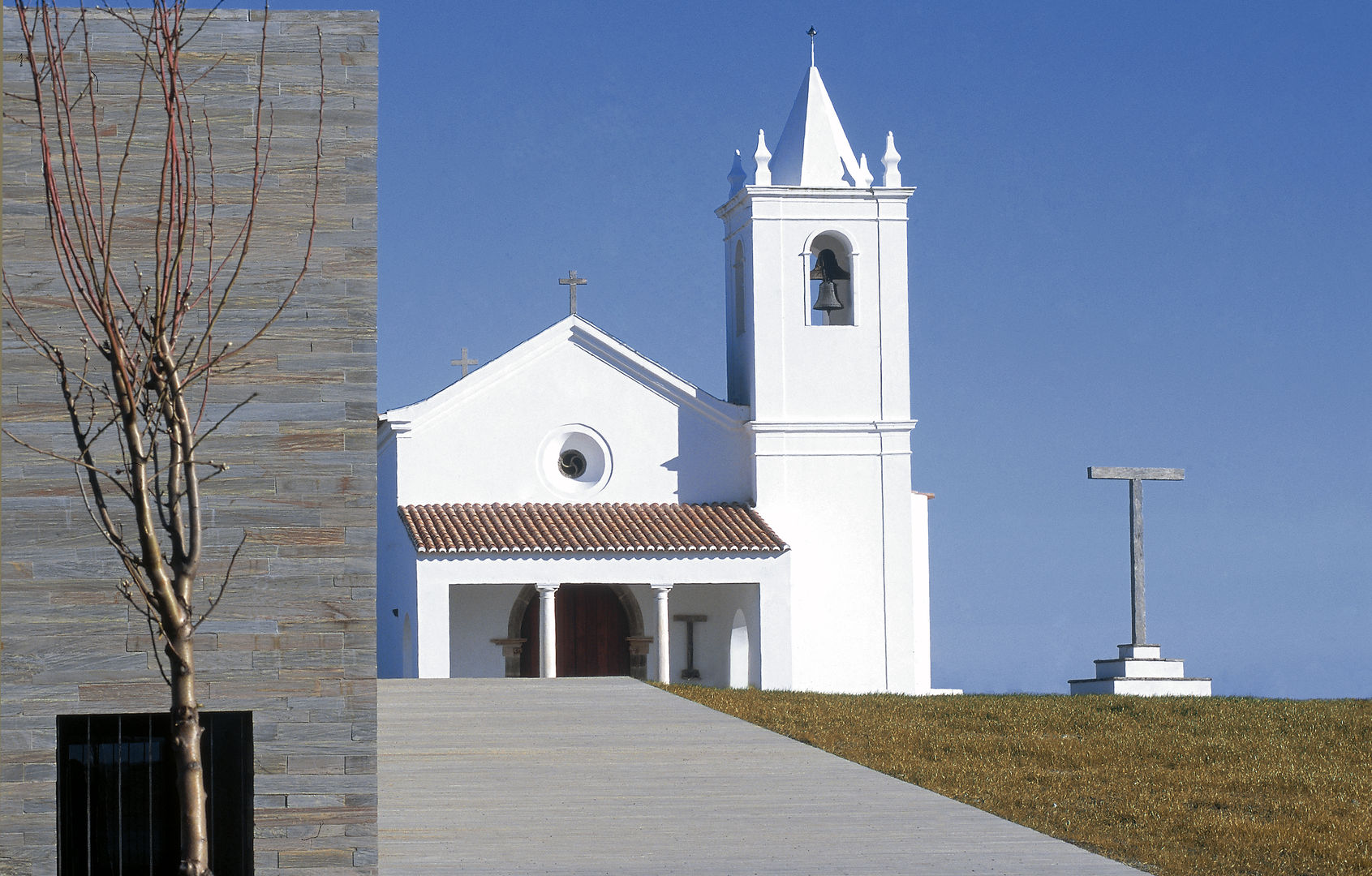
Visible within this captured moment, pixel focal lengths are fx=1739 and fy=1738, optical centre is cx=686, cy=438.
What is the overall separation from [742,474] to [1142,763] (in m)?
13.4

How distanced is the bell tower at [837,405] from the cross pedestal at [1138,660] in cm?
366

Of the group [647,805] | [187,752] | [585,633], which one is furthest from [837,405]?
[187,752]

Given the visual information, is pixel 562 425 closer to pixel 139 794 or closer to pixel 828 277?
pixel 828 277

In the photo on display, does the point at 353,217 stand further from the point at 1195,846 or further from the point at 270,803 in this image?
the point at 1195,846

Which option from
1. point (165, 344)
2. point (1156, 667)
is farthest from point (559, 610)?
point (165, 344)

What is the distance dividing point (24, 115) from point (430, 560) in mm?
17682

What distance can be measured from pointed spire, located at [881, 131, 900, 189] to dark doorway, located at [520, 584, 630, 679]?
8.50 m

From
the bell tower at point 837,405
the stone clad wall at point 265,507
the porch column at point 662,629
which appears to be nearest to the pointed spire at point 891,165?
the bell tower at point 837,405

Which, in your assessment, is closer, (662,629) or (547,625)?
(547,625)

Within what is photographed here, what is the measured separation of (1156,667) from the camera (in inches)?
1008

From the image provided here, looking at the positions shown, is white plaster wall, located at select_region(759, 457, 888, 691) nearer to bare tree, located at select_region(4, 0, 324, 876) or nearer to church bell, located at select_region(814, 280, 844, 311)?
church bell, located at select_region(814, 280, 844, 311)

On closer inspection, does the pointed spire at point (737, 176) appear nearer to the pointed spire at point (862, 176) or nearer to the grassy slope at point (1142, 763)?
the pointed spire at point (862, 176)

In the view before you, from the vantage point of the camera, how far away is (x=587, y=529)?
27797 millimetres

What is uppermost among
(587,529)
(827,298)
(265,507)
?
(827,298)
